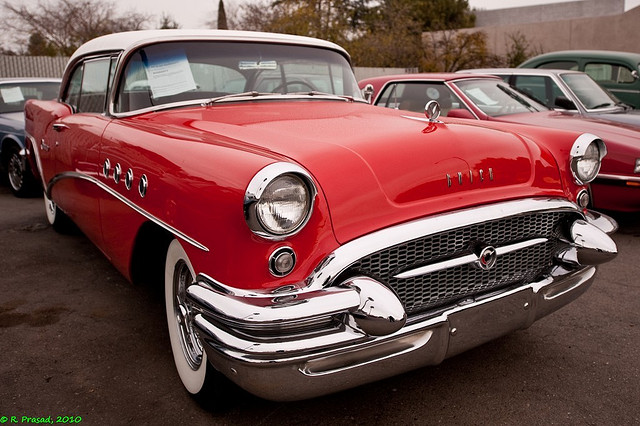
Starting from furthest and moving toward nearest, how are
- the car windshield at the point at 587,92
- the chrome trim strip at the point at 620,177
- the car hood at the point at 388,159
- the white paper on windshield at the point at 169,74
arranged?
the car windshield at the point at 587,92 < the chrome trim strip at the point at 620,177 < the white paper on windshield at the point at 169,74 < the car hood at the point at 388,159

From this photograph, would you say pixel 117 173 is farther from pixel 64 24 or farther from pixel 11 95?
pixel 64 24

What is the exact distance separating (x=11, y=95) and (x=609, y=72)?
7.89 meters

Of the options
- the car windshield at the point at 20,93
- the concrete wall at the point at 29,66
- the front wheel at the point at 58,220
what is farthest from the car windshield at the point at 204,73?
the concrete wall at the point at 29,66

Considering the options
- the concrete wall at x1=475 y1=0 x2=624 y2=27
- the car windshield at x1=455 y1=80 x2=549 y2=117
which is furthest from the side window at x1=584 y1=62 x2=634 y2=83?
the concrete wall at x1=475 y1=0 x2=624 y2=27

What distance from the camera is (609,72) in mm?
8055

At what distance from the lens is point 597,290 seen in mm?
3379

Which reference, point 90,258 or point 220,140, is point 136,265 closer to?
point 220,140

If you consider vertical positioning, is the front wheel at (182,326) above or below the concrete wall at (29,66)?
below

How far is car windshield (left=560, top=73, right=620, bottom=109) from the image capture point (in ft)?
20.0

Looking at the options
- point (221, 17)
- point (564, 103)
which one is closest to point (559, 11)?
point (221, 17)

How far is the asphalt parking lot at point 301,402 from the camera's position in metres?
2.11

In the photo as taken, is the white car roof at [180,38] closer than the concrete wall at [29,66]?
Yes

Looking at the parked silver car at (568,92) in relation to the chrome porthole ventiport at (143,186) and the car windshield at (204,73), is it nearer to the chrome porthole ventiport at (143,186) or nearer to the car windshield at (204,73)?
the car windshield at (204,73)

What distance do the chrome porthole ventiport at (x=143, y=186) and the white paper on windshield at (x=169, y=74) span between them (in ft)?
2.46
